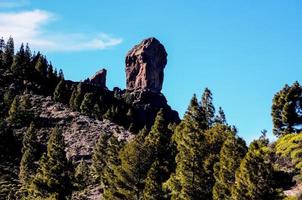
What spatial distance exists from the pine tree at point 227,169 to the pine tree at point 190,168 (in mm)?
3028

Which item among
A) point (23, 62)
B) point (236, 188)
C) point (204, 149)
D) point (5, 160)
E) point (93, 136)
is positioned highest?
point (23, 62)

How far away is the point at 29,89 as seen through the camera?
17238cm

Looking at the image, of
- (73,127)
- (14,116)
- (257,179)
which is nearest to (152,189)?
(257,179)

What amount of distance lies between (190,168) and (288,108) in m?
23.5

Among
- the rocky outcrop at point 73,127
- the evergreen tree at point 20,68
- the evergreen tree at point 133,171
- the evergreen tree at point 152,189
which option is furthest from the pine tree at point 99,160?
the evergreen tree at point 20,68

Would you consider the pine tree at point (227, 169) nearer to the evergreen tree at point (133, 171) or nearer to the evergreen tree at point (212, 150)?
the evergreen tree at point (212, 150)

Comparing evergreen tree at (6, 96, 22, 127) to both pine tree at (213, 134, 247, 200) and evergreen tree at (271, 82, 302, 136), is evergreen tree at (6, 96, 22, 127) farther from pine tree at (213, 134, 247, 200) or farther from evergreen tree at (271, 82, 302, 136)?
pine tree at (213, 134, 247, 200)

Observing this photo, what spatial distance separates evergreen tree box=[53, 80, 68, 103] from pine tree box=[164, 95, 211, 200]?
10891cm

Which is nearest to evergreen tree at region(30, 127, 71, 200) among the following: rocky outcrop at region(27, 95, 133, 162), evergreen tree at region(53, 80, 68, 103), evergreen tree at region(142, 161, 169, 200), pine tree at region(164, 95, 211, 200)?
evergreen tree at region(142, 161, 169, 200)

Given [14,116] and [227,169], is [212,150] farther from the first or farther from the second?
[14,116]

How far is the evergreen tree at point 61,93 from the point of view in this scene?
16650 cm

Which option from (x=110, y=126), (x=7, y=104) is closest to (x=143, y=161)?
(x=110, y=126)

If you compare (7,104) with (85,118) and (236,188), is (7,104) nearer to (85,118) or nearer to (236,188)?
(85,118)

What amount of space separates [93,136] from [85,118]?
15.8 meters
